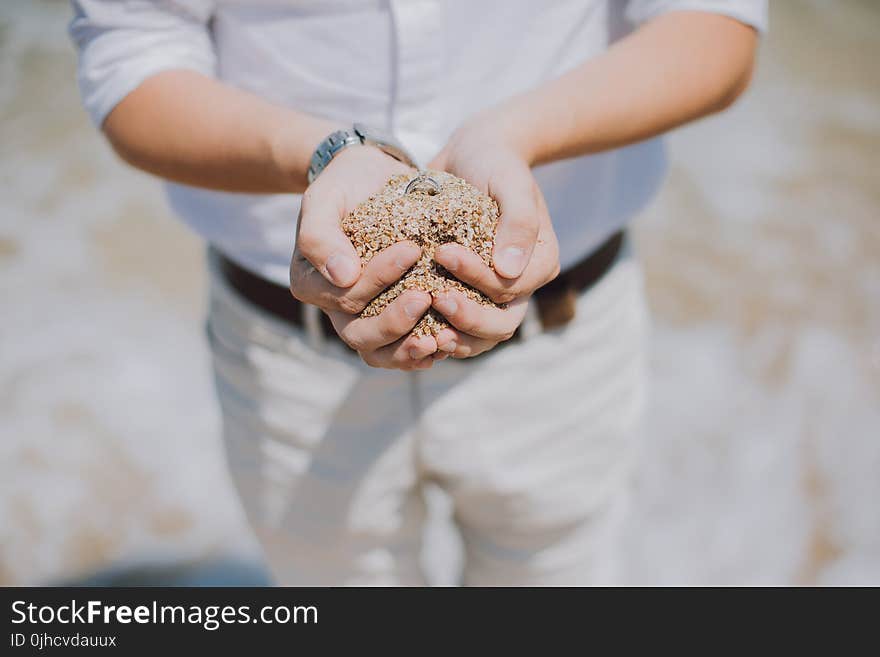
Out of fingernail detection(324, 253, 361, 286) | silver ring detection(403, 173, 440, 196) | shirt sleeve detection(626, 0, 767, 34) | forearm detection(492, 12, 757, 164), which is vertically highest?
shirt sleeve detection(626, 0, 767, 34)

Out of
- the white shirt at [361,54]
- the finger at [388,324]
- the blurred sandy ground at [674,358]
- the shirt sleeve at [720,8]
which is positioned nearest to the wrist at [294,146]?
the white shirt at [361,54]

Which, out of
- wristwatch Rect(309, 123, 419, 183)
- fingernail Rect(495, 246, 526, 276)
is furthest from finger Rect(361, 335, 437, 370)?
wristwatch Rect(309, 123, 419, 183)

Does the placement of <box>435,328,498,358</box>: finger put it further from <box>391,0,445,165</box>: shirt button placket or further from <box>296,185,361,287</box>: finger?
<box>391,0,445,165</box>: shirt button placket

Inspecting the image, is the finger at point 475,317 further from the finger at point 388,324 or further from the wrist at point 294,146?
the wrist at point 294,146

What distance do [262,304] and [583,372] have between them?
51 centimetres

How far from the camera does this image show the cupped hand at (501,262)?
2.65ft

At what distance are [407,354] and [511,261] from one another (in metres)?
0.14

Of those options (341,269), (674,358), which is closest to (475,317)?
(341,269)

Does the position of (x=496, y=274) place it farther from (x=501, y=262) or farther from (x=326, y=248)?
(x=326, y=248)

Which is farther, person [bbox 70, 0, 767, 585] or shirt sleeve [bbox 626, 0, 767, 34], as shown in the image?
shirt sleeve [bbox 626, 0, 767, 34]

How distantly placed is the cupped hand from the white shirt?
0.16 m

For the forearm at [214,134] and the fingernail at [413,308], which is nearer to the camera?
the fingernail at [413,308]

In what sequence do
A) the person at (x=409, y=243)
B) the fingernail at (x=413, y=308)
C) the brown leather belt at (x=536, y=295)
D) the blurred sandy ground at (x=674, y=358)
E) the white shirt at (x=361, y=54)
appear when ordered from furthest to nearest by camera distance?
1. the blurred sandy ground at (x=674, y=358)
2. the brown leather belt at (x=536, y=295)
3. the white shirt at (x=361, y=54)
4. the person at (x=409, y=243)
5. the fingernail at (x=413, y=308)

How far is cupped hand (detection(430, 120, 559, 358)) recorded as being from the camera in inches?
31.9
